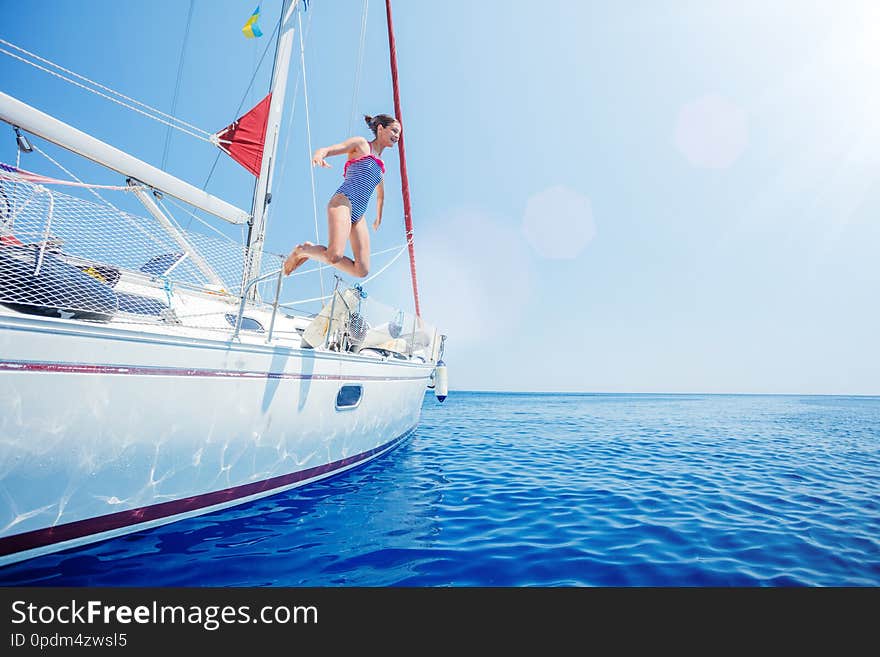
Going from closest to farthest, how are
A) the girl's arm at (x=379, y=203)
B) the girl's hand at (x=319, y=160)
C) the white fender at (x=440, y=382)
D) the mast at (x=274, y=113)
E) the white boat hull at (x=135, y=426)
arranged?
the white boat hull at (x=135, y=426)
the girl's hand at (x=319, y=160)
the girl's arm at (x=379, y=203)
the mast at (x=274, y=113)
the white fender at (x=440, y=382)

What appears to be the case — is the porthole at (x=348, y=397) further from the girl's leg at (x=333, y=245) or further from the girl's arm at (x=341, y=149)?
the girl's arm at (x=341, y=149)

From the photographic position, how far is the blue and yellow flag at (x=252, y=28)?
7.34 meters

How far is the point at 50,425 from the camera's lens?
246 cm

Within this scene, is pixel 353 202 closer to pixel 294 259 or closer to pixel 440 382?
pixel 294 259

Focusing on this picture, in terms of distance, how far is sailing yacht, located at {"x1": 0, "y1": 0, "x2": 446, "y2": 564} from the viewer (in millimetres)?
2422

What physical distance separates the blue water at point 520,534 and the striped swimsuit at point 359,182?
3.18 meters

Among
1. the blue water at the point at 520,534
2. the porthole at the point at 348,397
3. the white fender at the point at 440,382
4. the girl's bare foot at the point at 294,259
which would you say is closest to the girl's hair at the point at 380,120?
the girl's bare foot at the point at 294,259

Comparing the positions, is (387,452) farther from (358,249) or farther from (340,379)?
(358,249)

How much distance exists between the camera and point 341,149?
147 inches

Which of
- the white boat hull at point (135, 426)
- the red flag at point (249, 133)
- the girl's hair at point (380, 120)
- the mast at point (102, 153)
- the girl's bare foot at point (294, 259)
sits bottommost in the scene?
the white boat hull at point (135, 426)

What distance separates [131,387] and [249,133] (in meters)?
5.71

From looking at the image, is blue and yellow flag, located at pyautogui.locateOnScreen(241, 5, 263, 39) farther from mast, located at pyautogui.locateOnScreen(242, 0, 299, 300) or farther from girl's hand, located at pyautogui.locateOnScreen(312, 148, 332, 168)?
girl's hand, located at pyautogui.locateOnScreen(312, 148, 332, 168)

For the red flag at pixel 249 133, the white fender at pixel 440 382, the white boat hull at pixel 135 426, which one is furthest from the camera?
the white fender at pixel 440 382

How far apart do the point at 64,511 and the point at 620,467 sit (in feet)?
24.4
